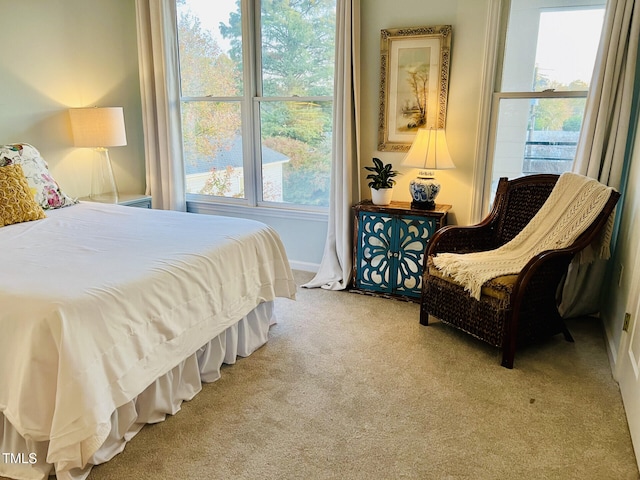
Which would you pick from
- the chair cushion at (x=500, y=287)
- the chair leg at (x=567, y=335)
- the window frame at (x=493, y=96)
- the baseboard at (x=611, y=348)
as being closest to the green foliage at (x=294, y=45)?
the window frame at (x=493, y=96)

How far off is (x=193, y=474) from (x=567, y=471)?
1401 millimetres

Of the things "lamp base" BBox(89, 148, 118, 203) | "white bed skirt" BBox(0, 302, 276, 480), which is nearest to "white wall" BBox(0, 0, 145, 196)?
"lamp base" BBox(89, 148, 118, 203)

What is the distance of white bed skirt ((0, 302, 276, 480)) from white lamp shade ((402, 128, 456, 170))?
4.52 ft

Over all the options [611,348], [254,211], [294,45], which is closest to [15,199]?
[254,211]

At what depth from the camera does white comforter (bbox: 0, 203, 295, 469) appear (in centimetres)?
154

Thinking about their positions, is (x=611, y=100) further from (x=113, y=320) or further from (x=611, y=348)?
(x=113, y=320)

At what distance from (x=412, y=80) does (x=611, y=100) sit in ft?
4.10

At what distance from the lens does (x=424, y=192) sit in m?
3.23

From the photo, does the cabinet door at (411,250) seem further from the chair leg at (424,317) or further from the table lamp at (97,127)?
the table lamp at (97,127)

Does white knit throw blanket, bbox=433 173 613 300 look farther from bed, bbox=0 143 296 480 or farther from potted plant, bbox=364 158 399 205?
bed, bbox=0 143 296 480

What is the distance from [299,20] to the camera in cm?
362

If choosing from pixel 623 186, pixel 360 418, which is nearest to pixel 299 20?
pixel 623 186

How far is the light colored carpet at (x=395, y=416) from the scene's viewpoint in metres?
1.78

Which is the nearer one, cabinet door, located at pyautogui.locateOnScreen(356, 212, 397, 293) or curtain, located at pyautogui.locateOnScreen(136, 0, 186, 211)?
cabinet door, located at pyautogui.locateOnScreen(356, 212, 397, 293)
